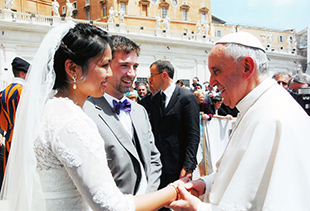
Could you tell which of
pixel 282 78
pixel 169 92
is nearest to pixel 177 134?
pixel 169 92

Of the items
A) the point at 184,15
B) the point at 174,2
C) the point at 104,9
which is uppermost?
the point at 174,2

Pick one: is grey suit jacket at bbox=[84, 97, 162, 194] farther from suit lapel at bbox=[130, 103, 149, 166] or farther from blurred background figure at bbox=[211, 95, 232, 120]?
blurred background figure at bbox=[211, 95, 232, 120]

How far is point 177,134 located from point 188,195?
2.00 metres

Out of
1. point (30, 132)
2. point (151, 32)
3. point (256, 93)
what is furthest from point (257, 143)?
point (151, 32)

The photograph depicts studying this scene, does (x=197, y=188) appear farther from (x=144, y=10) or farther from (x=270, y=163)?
(x=144, y=10)

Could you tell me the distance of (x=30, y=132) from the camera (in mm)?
1714

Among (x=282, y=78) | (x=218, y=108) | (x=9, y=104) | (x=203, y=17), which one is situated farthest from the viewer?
(x=203, y=17)

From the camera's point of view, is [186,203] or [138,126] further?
[138,126]

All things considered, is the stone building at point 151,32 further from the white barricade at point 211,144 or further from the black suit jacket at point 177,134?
the black suit jacket at point 177,134

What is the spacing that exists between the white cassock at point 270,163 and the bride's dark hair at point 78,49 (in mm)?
1112

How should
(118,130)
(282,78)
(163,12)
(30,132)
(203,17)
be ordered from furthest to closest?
(203,17)
(163,12)
(282,78)
(118,130)
(30,132)

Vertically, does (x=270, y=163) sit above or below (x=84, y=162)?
below

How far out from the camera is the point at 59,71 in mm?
1911

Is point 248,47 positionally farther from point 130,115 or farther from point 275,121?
point 130,115
